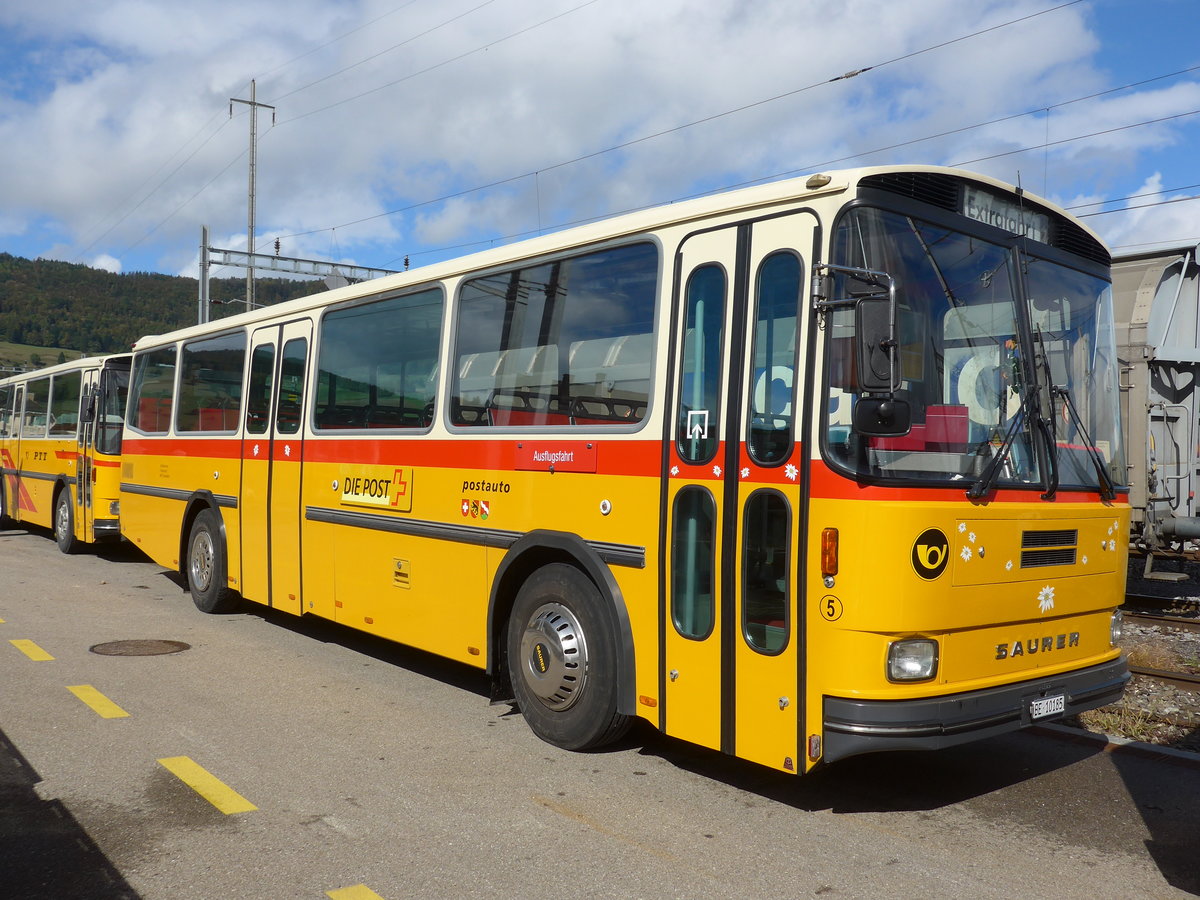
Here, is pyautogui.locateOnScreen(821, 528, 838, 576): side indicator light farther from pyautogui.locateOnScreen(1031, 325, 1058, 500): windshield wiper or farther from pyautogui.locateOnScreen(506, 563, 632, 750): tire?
pyautogui.locateOnScreen(506, 563, 632, 750): tire

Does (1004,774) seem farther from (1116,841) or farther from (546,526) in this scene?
(546,526)

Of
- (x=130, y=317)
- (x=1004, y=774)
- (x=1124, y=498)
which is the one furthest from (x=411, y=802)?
(x=130, y=317)

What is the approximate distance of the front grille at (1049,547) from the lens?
4.86m

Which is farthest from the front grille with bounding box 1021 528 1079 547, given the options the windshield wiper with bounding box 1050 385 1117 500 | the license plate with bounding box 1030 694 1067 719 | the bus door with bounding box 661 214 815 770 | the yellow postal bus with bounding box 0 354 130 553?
the yellow postal bus with bounding box 0 354 130 553

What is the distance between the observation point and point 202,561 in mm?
10320

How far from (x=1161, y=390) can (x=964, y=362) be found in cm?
708

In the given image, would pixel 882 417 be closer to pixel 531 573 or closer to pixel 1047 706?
pixel 1047 706

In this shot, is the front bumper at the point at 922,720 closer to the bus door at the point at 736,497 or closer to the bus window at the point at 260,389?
the bus door at the point at 736,497

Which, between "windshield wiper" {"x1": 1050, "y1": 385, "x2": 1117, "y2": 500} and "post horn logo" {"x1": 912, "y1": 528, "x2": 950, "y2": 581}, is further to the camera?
"windshield wiper" {"x1": 1050, "y1": 385, "x2": 1117, "y2": 500}

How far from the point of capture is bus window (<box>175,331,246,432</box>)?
9.82m

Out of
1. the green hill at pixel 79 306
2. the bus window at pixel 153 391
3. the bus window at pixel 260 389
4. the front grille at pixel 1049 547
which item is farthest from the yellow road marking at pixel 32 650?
the green hill at pixel 79 306

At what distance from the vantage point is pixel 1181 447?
10.9 m

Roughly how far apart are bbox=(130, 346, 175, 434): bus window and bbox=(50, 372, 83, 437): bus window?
10.5 feet

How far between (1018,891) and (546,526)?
9.64 ft
